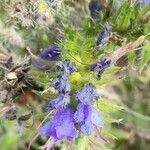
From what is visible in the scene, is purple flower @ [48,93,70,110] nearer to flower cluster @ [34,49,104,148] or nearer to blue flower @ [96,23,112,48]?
flower cluster @ [34,49,104,148]

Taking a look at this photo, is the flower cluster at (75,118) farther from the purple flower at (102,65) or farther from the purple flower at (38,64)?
the purple flower at (38,64)

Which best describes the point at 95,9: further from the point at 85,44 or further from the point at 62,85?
the point at 62,85

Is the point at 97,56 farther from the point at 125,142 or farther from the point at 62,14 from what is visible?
the point at 125,142

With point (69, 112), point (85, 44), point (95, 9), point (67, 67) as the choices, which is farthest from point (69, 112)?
point (95, 9)

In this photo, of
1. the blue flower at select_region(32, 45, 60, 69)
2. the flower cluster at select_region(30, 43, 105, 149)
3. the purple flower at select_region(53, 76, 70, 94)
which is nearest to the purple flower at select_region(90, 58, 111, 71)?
the flower cluster at select_region(30, 43, 105, 149)

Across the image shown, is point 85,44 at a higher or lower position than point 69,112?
higher

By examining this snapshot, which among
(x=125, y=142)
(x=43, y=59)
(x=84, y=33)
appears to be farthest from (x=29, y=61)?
(x=125, y=142)

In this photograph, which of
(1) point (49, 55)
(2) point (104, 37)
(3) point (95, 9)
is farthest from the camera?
(3) point (95, 9)

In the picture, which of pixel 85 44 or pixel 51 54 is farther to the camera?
pixel 51 54
